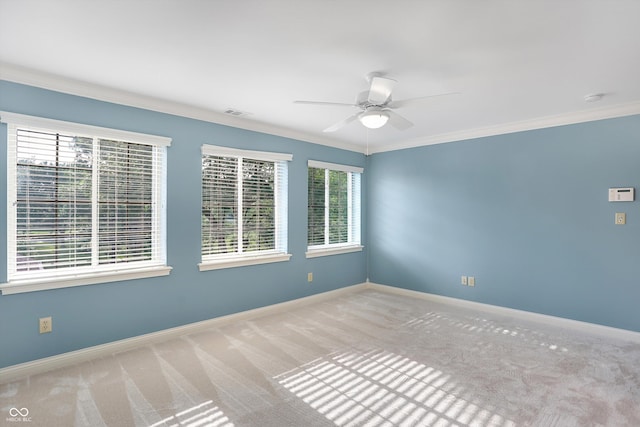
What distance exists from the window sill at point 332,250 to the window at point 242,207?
47cm

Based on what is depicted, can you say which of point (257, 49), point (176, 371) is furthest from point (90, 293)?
point (257, 49)

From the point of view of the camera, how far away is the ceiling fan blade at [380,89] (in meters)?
2.52

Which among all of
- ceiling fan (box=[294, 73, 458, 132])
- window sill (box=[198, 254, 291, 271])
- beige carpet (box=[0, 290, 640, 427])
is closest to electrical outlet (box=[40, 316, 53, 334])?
beige carpet (box=[0, 290, 640, 427])

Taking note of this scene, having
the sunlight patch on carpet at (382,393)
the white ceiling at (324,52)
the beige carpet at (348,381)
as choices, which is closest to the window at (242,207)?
the white ceiling at (324,52)

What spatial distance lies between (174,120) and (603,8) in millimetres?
3549

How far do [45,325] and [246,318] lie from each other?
1.94 m

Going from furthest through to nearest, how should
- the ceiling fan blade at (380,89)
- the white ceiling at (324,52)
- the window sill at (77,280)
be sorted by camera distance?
the window sill at (77,280)
the ceiling fan blade at (380,89)
the white ceiling at (324,52)

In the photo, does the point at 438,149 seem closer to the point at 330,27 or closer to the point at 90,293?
the point at 330,27

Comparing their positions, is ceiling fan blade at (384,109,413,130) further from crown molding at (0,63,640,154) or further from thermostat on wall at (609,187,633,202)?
thermostat on wall at (609,187,633,202)

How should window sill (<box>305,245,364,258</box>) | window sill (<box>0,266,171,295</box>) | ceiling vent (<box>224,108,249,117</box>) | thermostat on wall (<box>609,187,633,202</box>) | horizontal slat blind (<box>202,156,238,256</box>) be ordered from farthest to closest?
window sill (<box>305,245,364,258</box>) → horizontal slat blind (<box>202,156,238,256</box>) → ceiling vent (<box>224,108,249,117</box>) → thermostat on wall (<box>609,187,633,202</box>) → window sill (<box>0,266,171,295</box>)

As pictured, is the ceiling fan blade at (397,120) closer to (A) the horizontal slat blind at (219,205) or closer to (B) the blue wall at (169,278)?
(B) the blue wall at (169,278)

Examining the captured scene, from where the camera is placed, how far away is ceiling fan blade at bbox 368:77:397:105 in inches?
99.3

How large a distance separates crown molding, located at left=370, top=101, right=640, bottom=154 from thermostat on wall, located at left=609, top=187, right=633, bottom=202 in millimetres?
781

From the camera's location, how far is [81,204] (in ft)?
9.92
